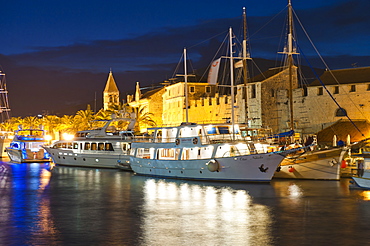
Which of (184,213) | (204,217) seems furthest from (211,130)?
(204,217)

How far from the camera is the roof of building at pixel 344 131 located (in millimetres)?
47844

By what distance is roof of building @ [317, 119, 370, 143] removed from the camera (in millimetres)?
47844

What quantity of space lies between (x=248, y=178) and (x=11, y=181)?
1685 centimetres

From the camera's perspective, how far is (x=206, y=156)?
107 feet

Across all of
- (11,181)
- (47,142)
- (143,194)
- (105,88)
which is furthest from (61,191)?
(105,88)

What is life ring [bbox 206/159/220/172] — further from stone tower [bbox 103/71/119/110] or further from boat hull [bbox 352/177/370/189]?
stone tower [bbox 103/71/119/110]

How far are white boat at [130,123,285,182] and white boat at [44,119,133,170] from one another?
7234mm

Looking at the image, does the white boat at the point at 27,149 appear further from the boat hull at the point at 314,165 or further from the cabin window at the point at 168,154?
the boat hull at the point at 314,165

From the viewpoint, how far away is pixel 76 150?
49.0m

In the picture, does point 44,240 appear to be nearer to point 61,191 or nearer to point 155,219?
point 155,219

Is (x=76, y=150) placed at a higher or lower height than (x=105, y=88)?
lower

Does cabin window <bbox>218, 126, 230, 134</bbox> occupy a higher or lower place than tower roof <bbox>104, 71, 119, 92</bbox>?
lower

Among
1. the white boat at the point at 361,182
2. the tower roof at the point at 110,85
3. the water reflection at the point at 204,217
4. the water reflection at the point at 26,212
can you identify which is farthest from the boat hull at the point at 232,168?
the tower roof at the point at 110,85

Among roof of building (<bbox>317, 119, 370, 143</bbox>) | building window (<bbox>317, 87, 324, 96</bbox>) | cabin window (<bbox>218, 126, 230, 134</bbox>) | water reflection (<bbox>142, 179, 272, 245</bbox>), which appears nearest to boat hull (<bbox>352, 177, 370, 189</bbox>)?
water reflection (<bbox>142, 179, 272, 245</bbox>)
